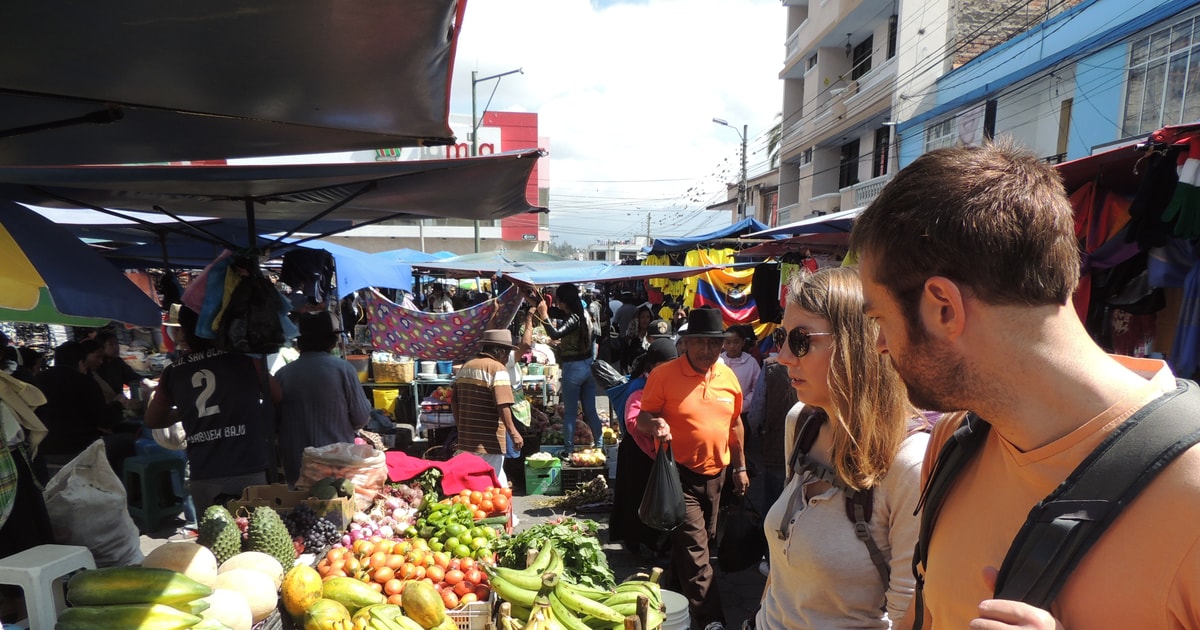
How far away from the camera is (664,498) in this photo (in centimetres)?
371

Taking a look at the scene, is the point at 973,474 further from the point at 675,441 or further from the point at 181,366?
the point at 181,366

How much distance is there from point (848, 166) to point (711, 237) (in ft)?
53.3

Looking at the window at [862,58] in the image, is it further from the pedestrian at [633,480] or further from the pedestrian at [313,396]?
the pedestrian at [313,396]

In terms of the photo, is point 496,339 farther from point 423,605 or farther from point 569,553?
point 423,605

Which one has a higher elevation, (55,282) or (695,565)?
(55,282)

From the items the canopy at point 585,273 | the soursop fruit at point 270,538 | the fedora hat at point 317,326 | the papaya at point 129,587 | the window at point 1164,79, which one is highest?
the window at point 1164,79

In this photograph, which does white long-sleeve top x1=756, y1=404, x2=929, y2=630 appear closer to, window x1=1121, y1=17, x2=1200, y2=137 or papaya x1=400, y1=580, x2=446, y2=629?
papaya x1=400, y1=580, x2=446, y2=629

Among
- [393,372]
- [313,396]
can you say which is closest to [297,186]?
[313,396]

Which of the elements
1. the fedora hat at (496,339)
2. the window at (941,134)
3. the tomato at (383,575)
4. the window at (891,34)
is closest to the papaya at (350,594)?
the tomato at (383,575)

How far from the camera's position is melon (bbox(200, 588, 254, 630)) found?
2242 millimetres

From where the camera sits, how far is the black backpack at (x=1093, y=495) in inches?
32.4

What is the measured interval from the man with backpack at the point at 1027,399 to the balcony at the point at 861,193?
19018mm

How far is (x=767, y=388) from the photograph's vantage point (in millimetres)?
5273

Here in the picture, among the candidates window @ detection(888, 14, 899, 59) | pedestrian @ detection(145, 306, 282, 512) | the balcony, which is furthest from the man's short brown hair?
window @ detection(888, 14, 899, 59)
